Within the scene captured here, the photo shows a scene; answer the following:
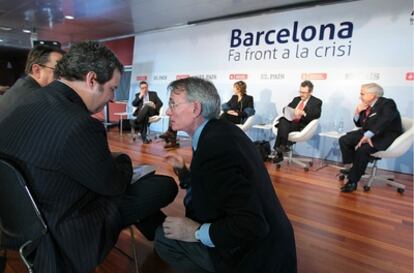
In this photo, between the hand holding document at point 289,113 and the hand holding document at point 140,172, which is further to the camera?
the hand holding document at point 289,113

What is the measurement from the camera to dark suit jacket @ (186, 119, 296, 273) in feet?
3.49

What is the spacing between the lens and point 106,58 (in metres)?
1.31

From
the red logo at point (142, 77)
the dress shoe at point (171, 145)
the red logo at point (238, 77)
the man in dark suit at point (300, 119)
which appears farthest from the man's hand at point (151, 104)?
the man in dark suit at point (300, 119)

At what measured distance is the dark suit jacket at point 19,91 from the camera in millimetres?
1834

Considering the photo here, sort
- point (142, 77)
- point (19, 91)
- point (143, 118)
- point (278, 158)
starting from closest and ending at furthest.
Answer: point (19, 91), point (278, 158), point (143, 118), point (142, 77)

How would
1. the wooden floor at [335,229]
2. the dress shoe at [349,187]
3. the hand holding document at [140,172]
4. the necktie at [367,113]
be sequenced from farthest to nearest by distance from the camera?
1. the necktie at [367,113]
2. the dress shoe at [349,187]
3. the wooden floor at [335,229]
4. the hand holding document at [140,172]

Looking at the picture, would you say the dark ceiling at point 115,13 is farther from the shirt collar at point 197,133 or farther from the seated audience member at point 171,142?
→ the shirt collar at point 197,133

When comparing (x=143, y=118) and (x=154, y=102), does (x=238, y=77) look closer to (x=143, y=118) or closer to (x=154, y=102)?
(x=154, y=102)

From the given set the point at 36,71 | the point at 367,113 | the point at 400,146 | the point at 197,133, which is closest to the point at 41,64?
the point at 36,71

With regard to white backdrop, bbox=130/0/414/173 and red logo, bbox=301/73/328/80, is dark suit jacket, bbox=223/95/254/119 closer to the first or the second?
white backdrop, bbox=130/0/414/173

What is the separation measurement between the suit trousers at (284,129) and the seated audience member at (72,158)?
11.9 feet

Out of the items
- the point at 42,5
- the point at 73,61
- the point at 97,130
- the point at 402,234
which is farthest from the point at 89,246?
the point at 42,5

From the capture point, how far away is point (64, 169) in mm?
1087

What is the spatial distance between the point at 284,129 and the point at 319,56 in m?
1.63
